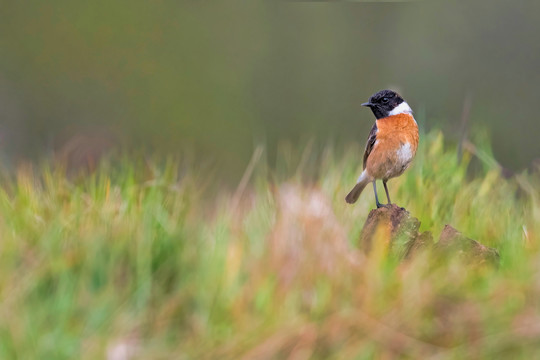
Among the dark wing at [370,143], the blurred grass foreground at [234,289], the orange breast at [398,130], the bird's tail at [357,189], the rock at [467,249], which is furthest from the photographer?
the dark wing at [370,143]

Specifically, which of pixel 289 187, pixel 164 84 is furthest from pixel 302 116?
pixel 289 187

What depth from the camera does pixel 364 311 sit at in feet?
11.5

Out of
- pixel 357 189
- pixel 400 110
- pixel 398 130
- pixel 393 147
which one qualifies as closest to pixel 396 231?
pixel 357 189

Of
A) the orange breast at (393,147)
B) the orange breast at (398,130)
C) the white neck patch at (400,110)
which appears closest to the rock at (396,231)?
the orange breast at (393,147)

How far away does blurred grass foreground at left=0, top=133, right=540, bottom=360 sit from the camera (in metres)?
3.42

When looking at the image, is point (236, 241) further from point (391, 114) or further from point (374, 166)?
point (391, 114)

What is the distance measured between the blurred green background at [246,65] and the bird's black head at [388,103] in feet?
26.9

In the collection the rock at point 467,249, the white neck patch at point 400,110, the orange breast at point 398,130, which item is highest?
the white neck patch at point 400,110

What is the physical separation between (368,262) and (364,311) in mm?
283

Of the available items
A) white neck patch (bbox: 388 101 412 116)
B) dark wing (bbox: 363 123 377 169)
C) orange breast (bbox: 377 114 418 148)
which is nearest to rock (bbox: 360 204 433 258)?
orange breast (bbox: 377 114 418 148)

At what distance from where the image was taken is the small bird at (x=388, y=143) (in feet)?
18.3

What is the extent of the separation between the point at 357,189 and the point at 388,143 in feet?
1.49

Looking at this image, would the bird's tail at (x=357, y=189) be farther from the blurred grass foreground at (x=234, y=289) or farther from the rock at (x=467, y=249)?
the rock at (x=467, y=249)

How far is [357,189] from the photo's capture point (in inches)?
218
